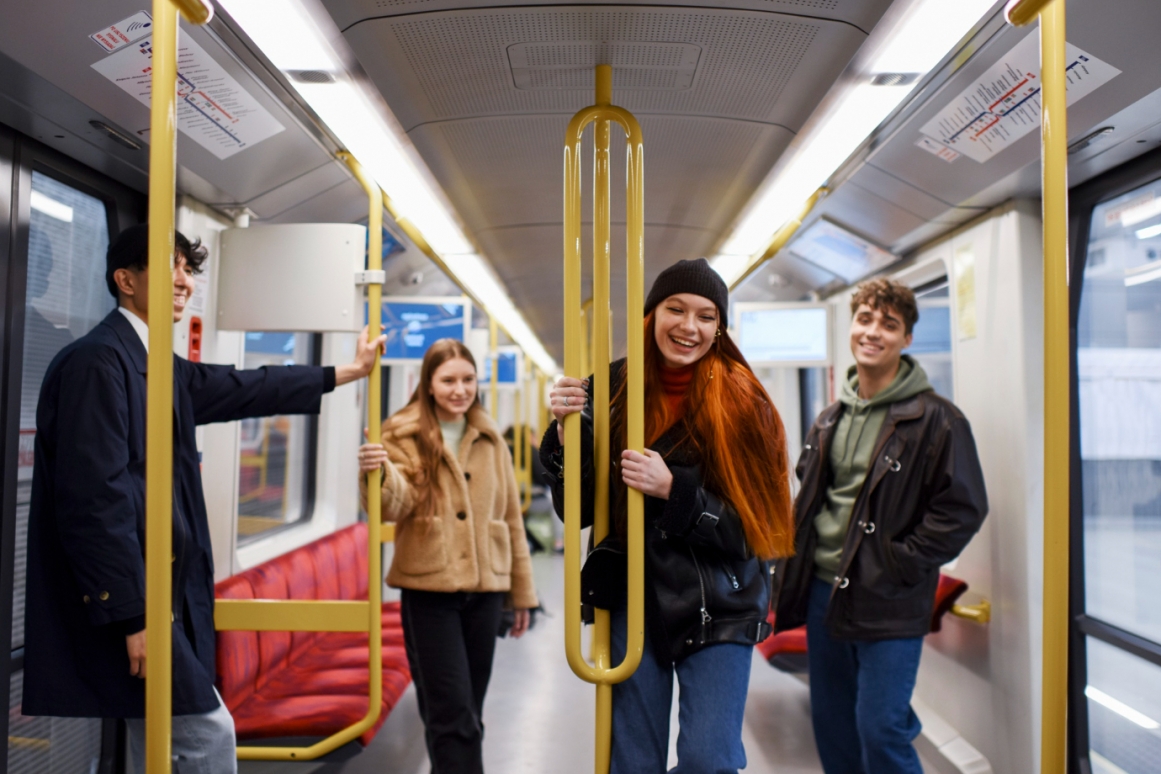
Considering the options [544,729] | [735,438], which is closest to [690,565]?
[735,438]

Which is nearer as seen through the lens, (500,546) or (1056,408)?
(1056,408)

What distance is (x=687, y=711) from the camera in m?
1.87

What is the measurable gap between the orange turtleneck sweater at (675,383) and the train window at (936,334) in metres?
2.76

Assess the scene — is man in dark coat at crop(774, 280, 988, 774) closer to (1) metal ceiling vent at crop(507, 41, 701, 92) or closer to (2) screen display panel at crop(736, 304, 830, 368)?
(1) metal ceiling vent at crop(507, 41, 701, 92)

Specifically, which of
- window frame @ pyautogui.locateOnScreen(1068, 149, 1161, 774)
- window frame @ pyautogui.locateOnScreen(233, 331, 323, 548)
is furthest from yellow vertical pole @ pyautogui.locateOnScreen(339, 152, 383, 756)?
window frame @ pyautogui.locateOnScreen(233, 331, 323, 548)

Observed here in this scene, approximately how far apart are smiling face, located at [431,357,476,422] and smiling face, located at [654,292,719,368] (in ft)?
4.48

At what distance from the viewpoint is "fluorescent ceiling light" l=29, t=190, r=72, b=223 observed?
2.69 m

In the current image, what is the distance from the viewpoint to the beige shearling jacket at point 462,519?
2887 mm

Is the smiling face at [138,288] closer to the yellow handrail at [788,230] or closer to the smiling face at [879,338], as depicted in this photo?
the yellow handrail at [788,230]

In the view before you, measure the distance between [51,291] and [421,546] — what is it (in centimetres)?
155

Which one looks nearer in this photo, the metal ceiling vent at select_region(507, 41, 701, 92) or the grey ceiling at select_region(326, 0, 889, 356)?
the grey ceiling at select_region(326, 0, 889, 356)

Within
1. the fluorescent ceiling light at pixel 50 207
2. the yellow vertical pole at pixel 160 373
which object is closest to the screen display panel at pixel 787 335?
the fluorescent ceiling light at pixel 50 207

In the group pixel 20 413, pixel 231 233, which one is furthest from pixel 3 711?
pixel 231 233

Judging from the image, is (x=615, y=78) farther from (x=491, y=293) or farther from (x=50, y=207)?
(x=491, y=293)
